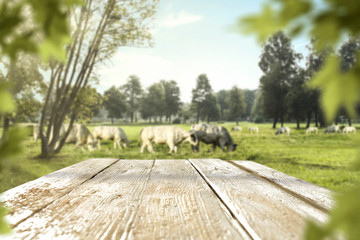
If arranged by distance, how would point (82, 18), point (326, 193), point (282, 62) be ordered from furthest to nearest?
point (282, 62) < point (82, 18) < point (326, 193)

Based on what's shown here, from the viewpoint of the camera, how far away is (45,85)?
11.3 meters

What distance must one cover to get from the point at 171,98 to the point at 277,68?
4603 centimetres

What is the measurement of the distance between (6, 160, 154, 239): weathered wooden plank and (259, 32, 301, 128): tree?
46.0 meters

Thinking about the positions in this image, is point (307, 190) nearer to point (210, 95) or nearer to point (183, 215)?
point (183, 215)

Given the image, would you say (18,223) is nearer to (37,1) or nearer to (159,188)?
(159,188)

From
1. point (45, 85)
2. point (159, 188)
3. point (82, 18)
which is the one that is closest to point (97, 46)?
point (82, 18)

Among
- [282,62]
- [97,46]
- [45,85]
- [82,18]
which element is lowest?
[45,85]

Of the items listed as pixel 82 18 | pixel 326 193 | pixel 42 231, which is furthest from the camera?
pixel 82 18

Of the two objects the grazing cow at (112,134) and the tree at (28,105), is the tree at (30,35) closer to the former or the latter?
the tree at (28,105)

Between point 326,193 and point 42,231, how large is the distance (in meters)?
1.58

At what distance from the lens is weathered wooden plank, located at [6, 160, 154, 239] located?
1059 mm

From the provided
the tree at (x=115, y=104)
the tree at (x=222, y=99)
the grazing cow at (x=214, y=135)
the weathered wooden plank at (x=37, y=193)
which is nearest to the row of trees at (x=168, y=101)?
the tree at (x=115, y=104)

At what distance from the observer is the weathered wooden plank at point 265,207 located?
41.0 inches

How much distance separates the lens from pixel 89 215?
4.11 feet
